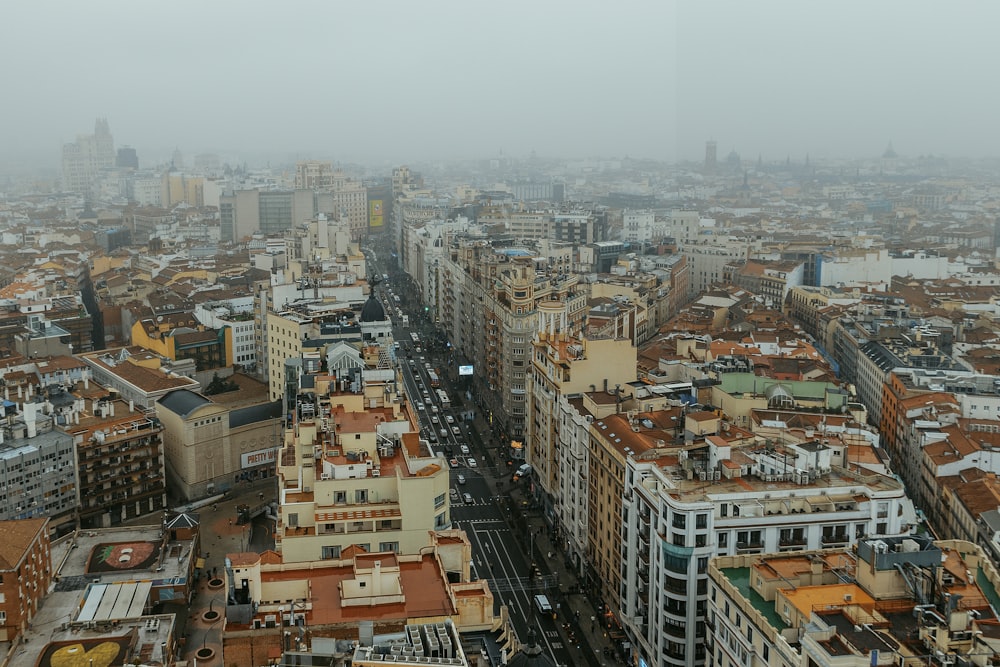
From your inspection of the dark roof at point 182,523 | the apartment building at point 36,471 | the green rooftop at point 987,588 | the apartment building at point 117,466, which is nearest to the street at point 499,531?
the dark roof at point 182,523

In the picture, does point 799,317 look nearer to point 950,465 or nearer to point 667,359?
point 667,359

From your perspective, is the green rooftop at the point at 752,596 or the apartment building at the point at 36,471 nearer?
the green rooftop at the point at 752,596

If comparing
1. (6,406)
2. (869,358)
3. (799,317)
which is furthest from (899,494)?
(799,317)

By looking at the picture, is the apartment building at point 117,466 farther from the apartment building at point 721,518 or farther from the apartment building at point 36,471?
the apartment building at point 721,518

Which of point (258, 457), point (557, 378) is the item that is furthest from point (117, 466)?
point (557, 378)

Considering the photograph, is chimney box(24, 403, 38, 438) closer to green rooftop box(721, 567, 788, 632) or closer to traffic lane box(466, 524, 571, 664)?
traffic lane box(466, 524, 571, 664)

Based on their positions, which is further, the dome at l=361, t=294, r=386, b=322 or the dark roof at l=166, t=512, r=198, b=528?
the dome at l=361, t=294, r=386, b=322

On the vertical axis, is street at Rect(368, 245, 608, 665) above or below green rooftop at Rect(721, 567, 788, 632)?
below

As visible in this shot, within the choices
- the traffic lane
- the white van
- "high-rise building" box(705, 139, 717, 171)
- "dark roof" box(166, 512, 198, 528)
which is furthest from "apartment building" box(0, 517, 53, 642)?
"high-rise building" box(705, 139, 717, 171)
